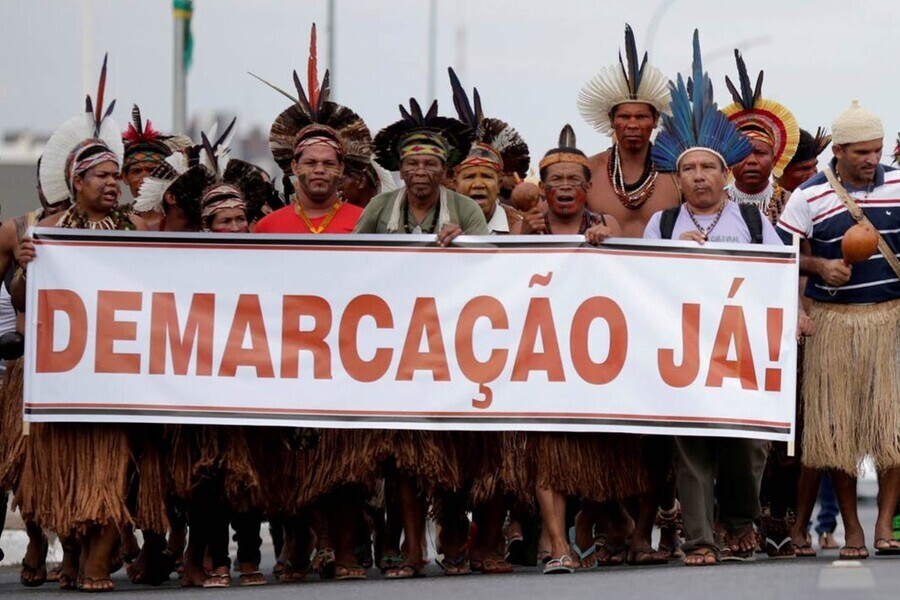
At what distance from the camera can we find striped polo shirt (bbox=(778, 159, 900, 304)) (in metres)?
9.68

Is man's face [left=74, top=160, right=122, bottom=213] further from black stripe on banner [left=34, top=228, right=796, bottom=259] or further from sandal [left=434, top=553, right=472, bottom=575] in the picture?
sandal [left=434, top=553, right=472, bottom=575]

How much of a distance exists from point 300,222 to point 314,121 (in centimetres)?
94

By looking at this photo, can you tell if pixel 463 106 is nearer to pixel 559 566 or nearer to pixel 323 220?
pixel 323 220

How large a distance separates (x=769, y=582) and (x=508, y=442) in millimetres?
1788

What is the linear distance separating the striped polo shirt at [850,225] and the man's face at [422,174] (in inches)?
70.0

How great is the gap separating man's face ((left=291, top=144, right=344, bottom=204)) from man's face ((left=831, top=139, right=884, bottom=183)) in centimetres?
255

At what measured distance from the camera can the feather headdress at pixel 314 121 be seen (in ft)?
34.8

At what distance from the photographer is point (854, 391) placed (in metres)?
9.65

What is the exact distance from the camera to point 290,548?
9.77 metres

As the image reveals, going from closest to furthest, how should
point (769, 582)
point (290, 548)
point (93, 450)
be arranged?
point (769, 582) < point (93, 450) < point (290, 548)

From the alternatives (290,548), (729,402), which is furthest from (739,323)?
(290,548)

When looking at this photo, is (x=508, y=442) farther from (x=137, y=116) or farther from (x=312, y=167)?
(x=137, y=116)

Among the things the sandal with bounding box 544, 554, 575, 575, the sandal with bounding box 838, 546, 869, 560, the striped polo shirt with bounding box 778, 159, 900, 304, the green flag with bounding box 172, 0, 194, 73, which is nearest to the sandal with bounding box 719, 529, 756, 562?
the sandal with bounding box 838, 546, 869, 560

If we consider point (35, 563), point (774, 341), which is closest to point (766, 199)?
point (774, 341)
